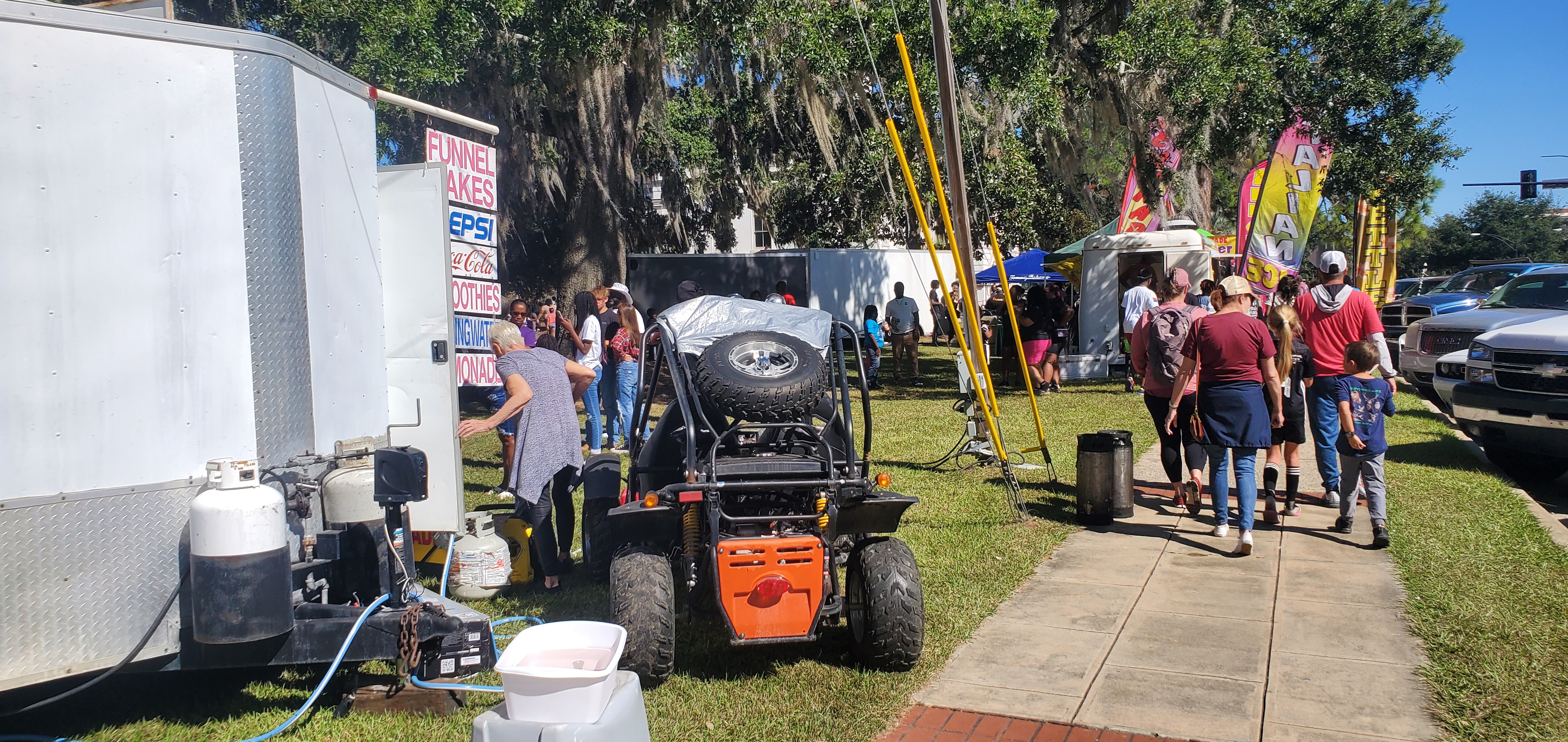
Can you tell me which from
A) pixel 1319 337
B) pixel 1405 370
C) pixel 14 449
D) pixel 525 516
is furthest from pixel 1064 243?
pixel 14 449

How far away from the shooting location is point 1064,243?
30719 mm

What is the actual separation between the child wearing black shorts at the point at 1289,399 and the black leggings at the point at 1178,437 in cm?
46

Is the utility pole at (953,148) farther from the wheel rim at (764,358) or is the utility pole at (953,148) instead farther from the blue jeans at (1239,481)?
the wheel rim at (764,358)

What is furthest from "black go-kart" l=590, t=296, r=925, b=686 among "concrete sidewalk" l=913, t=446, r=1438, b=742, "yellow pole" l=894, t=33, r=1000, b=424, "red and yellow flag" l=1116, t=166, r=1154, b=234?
"red and yellow flag" l=1116, t=166, r=1154, b=234

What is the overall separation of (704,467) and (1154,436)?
26.5ft

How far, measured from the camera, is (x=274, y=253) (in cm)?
444

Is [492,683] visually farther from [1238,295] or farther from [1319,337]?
[1319,337]

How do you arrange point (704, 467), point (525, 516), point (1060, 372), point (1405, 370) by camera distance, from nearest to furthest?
point (704, 467) → point (525, 516) → point (1405, 370) → point (1060, 372)

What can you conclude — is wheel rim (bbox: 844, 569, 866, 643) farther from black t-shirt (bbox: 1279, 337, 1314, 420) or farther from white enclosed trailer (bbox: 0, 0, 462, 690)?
black t-shirt (bbox: 1279, 337, 1314, 420)

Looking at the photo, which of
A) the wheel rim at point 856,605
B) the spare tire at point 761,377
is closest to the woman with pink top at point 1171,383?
the wheel rim at point 856,605

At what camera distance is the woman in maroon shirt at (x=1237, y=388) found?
6.52 metres

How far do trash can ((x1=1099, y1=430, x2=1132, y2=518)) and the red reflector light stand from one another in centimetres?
385

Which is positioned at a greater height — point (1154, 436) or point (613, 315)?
point (613, 315)

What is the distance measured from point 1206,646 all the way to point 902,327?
12632 millimetres
